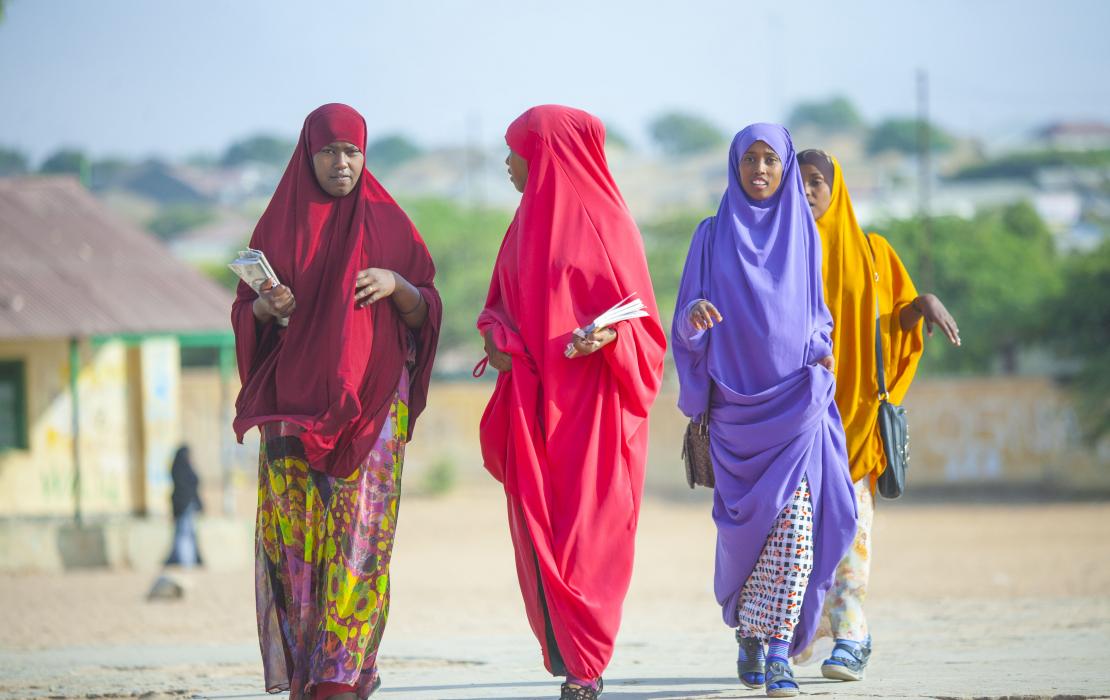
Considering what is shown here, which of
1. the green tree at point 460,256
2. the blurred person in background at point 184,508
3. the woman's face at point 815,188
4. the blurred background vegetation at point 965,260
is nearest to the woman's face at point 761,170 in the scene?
the woman's face at point 815,188

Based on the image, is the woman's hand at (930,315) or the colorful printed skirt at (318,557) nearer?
the colorful printed skirt at (318,557)

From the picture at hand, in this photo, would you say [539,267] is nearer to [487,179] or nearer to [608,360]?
[608,360]

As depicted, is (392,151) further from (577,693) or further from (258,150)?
(577,693)

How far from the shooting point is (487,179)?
81500 millimetres

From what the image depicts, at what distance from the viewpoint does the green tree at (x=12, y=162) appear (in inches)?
794

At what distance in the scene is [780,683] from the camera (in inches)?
189

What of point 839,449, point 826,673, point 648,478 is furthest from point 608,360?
point 648,478

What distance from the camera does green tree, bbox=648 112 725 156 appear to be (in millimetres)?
109688

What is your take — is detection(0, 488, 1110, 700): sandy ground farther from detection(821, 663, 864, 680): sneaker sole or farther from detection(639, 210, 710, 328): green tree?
detection(639, 210, 710, 328): green tree

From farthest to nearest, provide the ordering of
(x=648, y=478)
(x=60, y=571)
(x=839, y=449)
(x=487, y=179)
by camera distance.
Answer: (x=487, y=179) → (x=648, y=478) → (x=60, y=571) → (x=839, y=449)

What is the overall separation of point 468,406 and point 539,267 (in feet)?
70.9

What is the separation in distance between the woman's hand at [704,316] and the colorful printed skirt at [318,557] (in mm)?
1092

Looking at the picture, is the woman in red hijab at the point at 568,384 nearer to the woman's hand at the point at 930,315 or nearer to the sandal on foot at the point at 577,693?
the sandal on foot at the point at 577,693

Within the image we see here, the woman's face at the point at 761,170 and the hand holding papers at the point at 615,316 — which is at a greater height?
the woman's face at the point at 761,170
